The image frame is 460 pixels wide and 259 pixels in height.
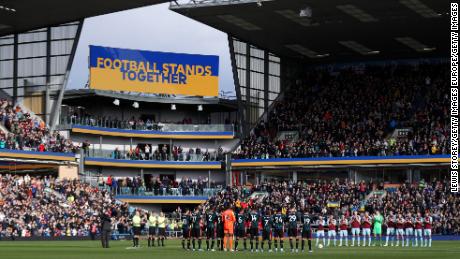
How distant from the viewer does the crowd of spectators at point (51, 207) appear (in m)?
66.2

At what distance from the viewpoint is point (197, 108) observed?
94250 millimetres

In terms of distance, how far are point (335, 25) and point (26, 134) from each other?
26.5 meters

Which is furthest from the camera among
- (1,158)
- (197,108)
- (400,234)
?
(197,108)

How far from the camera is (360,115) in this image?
86.1 meters

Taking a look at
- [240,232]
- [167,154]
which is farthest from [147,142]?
[240,232]

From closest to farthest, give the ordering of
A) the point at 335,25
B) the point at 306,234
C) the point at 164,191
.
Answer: the point at 306,234 → the point at 335,25 → the point at 164,191

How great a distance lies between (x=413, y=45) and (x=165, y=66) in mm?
22896

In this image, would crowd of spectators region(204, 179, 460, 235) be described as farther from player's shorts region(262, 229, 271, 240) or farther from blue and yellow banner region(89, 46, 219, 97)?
player's shorts region(262, 229, 271, 240)

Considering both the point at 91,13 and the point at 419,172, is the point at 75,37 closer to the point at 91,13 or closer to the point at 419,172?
the point at 91,13

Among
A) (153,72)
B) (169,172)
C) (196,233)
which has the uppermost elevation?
(153,72)

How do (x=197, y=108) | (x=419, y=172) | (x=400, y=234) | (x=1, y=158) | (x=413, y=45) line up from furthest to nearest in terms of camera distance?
(x=197, y=108) → (x=413, y=45) → (x=419, y=172) → (x=1, y=158) → (x=400, y=234)

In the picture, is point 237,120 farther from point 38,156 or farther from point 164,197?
point 38,156

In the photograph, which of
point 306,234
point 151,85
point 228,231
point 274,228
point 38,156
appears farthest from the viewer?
point 151,85

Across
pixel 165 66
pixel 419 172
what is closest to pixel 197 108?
pixel 165 66
